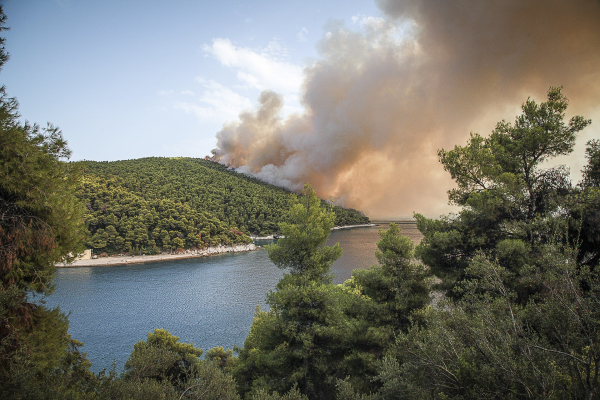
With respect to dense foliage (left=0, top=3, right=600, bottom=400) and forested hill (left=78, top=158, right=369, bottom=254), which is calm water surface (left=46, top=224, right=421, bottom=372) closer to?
dense foliage (left=0, top=3, right=600, bottom=400)

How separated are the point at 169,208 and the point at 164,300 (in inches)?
1588

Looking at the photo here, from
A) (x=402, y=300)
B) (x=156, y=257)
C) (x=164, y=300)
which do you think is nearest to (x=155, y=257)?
(x=156, y=257)

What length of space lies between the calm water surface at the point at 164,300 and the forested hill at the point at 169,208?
8509mm

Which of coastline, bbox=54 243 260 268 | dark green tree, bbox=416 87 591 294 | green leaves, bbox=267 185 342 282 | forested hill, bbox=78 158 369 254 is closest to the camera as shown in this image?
dark green tree, bbox=416 87 591 294

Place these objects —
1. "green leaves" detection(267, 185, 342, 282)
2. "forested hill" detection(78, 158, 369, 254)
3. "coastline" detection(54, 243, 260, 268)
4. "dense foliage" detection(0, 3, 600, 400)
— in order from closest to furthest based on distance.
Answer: "dense foliage" detection(0, 3, 600, 400), "green leaves" detection(267, 185, 342, 282), "coastline" detection(54, 243, 260, 268), "forested hill" detection(78, 158, 369, 254)

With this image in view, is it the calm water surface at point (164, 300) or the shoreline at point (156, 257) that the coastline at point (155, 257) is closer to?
the shoreline at point (156, 257)

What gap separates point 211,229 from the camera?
6825 cm

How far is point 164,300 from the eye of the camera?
3312 cm

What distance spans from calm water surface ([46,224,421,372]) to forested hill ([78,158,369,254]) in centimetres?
851

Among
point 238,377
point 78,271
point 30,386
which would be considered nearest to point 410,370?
point 30,386

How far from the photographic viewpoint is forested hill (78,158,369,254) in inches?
2343

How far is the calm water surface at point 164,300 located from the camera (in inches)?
928

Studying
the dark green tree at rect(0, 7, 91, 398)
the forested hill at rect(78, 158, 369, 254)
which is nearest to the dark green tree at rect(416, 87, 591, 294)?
the dark green tree at rect(0, 7, 91, 398)

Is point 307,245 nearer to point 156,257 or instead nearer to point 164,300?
point 164,300
